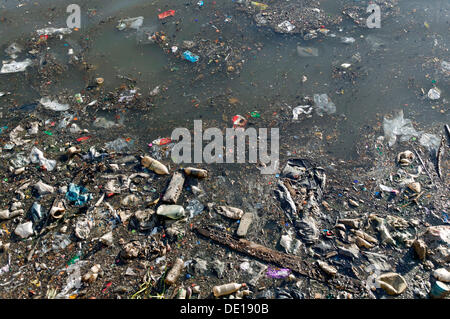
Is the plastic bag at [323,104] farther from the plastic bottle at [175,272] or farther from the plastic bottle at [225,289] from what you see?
the plastic bottle at [175,272]

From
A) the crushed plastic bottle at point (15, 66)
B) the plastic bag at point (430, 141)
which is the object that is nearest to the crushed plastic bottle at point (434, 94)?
the plastic bag at point (430, 141)

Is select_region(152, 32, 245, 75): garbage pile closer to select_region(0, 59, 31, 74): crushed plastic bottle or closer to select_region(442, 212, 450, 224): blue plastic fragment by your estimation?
select_region(0, 59, 31, 74): crushed plastic bottle

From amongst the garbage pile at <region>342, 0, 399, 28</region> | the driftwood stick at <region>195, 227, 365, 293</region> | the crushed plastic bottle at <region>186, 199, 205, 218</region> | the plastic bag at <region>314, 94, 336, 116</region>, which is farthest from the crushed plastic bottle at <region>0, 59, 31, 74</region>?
the garbage pile at <region>342, 0, 399, 28</region>

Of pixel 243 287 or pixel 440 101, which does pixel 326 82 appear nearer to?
pixel 440 101

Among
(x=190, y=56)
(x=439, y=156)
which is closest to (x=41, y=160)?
(x=190, y=56)

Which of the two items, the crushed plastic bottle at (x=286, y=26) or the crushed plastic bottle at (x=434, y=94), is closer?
the crushed plastic bottle at (x=434, y=94)

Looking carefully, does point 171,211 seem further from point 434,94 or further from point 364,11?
point 364,11
